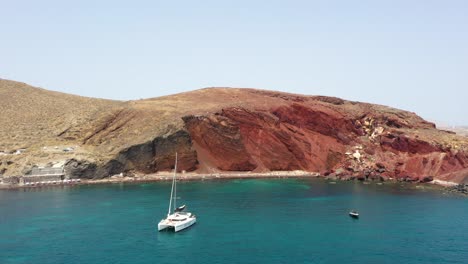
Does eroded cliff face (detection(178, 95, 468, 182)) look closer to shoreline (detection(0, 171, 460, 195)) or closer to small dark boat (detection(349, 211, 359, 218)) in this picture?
shoreline (detection(0, 171, 460, 195))

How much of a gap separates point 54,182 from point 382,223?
294ft

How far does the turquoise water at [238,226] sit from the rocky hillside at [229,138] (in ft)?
71.8

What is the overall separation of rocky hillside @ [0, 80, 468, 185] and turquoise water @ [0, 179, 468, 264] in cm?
2189

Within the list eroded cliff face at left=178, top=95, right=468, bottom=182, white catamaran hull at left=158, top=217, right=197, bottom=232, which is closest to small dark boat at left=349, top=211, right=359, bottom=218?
white catamaran hull at left=158, top=217, right=197, bottom=232

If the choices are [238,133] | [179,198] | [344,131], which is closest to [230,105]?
[238,133]

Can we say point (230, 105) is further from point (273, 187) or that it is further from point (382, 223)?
point (382, 223)

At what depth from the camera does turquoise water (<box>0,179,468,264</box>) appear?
70.3m

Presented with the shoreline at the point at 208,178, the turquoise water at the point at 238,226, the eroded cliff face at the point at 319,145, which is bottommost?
the turquoise water at the point at 238,226

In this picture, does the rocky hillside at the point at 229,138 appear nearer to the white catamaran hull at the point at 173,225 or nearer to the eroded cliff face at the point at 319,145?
the eroded cliff face at the point at 319,145

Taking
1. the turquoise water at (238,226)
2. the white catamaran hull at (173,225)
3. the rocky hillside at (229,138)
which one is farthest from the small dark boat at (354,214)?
the rocky hillside at (229,138)

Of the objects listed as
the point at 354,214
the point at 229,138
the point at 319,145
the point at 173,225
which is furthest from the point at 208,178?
the point at 173,225

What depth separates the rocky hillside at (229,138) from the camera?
147375 mm

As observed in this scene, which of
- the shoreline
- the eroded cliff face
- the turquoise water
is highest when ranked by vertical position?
the eroded cliff face

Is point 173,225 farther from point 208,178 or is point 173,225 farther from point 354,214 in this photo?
point 208,178
